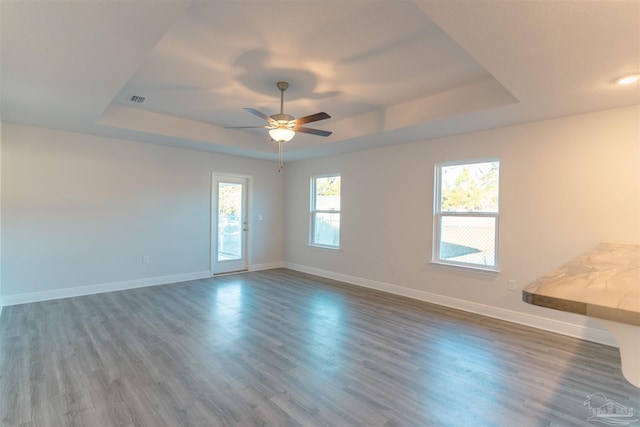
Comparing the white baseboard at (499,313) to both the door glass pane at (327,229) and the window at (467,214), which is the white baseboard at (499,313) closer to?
the window at (467,214)

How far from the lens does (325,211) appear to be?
639 cm

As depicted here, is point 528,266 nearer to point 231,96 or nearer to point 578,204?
point 578,204

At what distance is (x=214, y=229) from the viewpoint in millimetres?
6133

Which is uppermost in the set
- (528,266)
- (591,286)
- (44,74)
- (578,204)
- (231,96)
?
(231,96)

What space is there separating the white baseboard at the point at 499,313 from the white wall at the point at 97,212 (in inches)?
126

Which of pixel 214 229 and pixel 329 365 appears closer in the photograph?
pixel 329 365

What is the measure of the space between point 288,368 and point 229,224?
4.28m

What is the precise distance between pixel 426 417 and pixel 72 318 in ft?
13.3

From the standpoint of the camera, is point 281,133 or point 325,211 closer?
point 281,133

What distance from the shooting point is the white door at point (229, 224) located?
6.16 meters

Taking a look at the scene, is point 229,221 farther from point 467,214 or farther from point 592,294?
point 592,294

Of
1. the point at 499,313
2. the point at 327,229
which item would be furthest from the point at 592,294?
the point at 327,229

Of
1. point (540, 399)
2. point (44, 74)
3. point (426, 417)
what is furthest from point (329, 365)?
point (44, 74)

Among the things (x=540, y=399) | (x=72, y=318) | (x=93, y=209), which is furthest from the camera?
(x=93, y=209)
